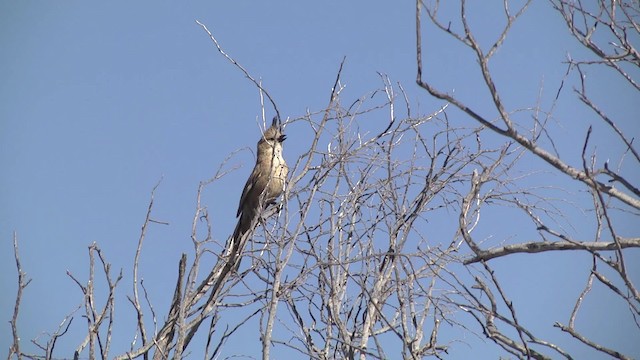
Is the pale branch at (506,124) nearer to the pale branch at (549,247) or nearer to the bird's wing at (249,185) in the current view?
the pale branch at (549,247)

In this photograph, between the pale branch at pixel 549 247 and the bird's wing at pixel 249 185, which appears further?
the bird's wing at pixel 249 185

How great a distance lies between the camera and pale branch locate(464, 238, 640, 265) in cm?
255

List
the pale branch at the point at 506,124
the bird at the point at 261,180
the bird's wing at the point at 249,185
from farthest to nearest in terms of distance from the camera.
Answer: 1. the bird's wing at the point at 249,185
2. the bird at the point at 261,180
3. the pale branch at the point at 506,124

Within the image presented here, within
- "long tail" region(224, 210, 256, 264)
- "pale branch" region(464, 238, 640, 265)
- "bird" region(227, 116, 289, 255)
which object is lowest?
"pale branch" region(464, 238, 640, 265)

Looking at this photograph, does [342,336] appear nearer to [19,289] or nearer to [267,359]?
[267,359]

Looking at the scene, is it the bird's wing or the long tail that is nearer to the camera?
the long tail

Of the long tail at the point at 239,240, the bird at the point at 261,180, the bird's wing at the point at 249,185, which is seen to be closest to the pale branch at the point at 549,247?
the long tail at the point at 239,240

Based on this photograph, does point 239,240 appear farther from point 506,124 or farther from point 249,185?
point 506,124

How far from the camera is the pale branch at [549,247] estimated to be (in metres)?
2.55

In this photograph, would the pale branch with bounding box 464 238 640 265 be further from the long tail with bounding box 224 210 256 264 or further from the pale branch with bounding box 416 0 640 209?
the long tail with bounding box 224 210 256 264

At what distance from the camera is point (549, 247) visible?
8.62 ft

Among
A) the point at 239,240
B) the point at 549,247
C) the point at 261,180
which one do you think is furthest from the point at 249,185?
the point at 549,247

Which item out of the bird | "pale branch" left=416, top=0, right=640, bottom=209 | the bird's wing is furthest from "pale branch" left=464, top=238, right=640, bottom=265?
the bird's wing

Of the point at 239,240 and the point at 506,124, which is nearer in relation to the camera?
the point at 506,124
